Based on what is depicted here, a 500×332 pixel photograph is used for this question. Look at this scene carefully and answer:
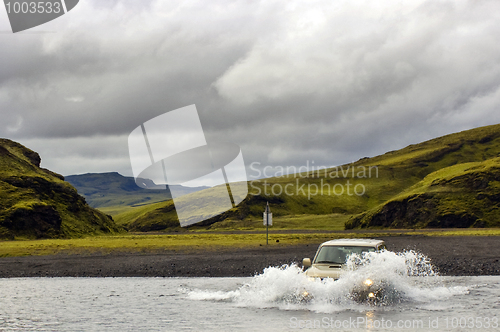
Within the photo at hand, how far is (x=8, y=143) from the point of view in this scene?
112562 mm

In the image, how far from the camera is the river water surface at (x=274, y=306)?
1468cm

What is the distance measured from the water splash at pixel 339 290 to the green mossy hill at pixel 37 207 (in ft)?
206

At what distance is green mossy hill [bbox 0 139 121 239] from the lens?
7556 cm

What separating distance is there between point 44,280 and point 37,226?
176 feet

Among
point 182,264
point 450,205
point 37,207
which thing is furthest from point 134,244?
point 450,205

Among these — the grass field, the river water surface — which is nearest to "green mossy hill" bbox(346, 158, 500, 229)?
the grass field

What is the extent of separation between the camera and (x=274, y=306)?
17734 mm

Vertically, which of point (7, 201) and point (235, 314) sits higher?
point (7, 201)

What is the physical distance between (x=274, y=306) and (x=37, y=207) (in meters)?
72.2

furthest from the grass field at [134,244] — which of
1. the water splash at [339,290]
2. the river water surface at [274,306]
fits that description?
the water splash at [339,290]

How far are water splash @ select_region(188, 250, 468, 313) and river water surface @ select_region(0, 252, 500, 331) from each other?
0.04 m

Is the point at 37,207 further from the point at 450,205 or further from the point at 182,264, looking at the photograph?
the point at 450,205

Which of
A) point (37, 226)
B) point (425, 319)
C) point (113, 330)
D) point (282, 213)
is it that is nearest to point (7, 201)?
point (37, 226)

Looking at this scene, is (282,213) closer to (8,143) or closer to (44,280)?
(8,143)
